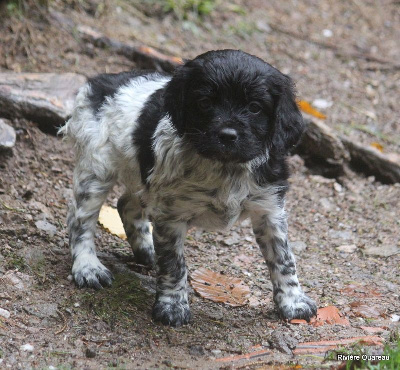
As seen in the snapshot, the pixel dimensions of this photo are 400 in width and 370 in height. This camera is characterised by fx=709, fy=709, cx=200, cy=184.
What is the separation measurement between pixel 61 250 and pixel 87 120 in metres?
1.09

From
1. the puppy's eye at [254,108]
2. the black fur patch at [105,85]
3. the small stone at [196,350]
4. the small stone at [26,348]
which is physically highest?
the puppy's eye at [254,108]

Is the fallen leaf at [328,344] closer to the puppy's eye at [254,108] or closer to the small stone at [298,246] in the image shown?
the puppy's eye at [254,108]

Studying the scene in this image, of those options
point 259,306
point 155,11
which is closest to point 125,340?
point 259,306

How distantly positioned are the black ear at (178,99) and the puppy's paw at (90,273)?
140 centimetres

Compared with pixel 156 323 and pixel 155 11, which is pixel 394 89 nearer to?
pixel 155 11

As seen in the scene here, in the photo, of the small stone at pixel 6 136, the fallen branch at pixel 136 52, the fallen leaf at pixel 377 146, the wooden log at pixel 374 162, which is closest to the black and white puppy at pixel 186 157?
the small stone at pixel 6 136

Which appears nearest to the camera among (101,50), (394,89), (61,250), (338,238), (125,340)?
(125,340)

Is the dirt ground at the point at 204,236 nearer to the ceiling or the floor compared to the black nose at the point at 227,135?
nearer to the floor

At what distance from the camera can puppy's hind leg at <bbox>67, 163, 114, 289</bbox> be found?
212 inches

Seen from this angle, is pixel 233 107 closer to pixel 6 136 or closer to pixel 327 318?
pixel 327 318

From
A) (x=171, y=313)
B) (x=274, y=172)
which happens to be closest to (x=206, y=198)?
(x=274, y=172)

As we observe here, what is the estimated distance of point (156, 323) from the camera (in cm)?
492

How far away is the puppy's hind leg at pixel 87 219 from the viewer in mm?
5395

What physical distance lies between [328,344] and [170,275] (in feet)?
3.84
